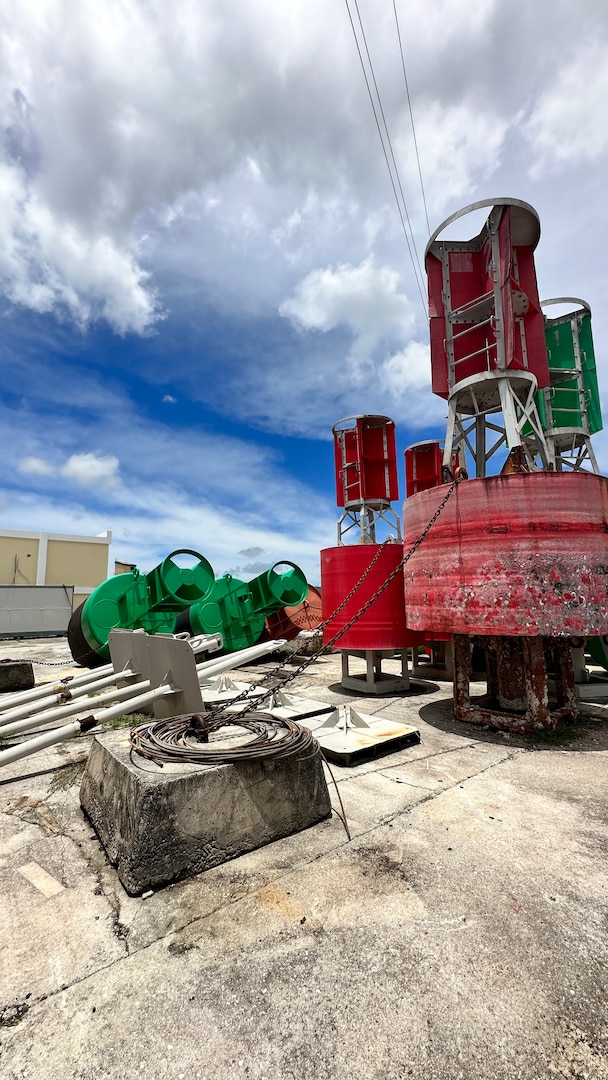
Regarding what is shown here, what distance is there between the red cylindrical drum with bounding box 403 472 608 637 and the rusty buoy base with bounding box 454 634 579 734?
66 cm

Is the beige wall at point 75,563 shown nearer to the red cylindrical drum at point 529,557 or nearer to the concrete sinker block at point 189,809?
the red cylindrical drum at point 529,557

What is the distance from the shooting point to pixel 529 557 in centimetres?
545

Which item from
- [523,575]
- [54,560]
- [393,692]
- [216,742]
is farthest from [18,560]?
[523,575]

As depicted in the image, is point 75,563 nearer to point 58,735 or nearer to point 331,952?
point 58,735

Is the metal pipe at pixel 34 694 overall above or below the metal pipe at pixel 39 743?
above

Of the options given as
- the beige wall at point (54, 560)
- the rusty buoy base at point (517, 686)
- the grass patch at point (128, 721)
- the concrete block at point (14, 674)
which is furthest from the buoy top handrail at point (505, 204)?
the beige wall at point (54, 560)

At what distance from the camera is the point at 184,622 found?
12.2m

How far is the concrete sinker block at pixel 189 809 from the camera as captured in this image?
9.20ft

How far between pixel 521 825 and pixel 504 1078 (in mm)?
2081

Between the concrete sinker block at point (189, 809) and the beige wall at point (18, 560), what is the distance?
34.5 meters

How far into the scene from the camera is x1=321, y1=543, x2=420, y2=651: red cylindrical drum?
8.03 meters

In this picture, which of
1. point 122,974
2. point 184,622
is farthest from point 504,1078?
point 184,622

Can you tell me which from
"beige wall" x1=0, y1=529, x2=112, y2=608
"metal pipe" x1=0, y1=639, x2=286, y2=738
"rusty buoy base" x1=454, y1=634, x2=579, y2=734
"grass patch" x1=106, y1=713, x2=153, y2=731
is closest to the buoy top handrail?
"rusty buoy base" x1=454, y1=634, x2=579, y2=734

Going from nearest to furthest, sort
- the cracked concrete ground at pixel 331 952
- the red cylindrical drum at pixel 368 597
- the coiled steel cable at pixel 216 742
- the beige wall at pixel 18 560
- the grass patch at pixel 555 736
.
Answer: the cracked concrete ground at pixel 331 952 → the coiled steel cable at pixel 216 742 → the grass patch at pixel 555 736 → the red cylindrical drum at pixel 368 597 → the beige wall at pixel 18 560
